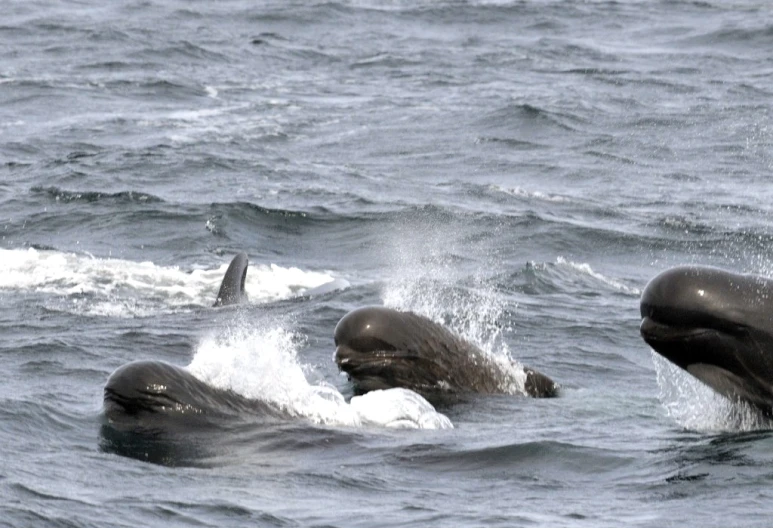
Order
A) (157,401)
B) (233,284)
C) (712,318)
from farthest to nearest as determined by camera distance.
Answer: (233,284) → (157,401) → (712,318)

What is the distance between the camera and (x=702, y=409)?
44.8 feet

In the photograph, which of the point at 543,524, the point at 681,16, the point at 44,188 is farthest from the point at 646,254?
the point at 681,16

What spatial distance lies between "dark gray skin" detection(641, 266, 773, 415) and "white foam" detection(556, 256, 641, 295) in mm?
11000

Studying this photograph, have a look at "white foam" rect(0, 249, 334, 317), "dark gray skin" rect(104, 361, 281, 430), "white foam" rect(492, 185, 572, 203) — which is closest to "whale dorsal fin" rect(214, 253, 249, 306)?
"white foam" rect(0, 249, 334, 317)

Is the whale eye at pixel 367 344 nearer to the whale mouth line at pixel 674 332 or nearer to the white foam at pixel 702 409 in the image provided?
the white foam at pixel 702 409

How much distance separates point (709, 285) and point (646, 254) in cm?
1461

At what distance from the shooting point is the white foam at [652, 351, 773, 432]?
41.9ft

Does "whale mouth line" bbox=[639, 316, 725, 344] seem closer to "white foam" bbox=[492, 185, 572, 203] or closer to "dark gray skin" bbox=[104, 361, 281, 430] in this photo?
"dark gray skin" bbox=[104, 361, 281, 430]

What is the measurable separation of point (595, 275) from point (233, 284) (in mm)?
6148

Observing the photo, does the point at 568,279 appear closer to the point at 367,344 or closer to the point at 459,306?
the point at 459,306

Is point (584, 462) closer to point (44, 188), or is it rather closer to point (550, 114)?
point (44, 188)

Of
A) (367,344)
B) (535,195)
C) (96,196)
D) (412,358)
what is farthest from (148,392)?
→ (535,195)

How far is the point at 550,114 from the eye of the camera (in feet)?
128

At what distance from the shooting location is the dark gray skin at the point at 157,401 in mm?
12906
